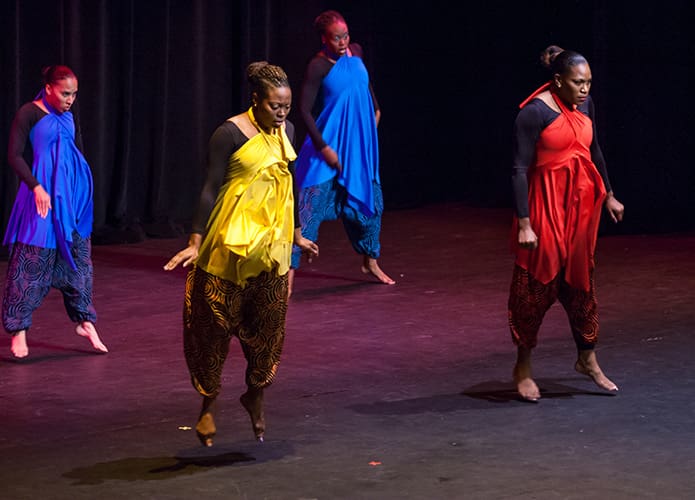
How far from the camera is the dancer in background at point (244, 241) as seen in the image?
481 cm

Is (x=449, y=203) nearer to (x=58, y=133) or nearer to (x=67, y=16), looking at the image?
(x=67, y=16)

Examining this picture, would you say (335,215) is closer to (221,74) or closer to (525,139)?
(525,139)


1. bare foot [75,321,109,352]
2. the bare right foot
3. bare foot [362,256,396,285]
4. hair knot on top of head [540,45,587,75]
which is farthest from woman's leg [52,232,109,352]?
hair knot on top of head [540,45,587,75]

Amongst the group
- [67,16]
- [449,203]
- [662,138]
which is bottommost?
[449,203]

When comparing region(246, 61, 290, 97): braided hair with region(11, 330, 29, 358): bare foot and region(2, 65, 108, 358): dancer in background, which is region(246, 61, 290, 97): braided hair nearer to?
region(2, 65, 108, 358): dancer in background

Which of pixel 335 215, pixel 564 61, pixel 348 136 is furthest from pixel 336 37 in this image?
pixel 564 61

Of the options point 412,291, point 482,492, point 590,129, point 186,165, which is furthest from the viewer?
point 186,165

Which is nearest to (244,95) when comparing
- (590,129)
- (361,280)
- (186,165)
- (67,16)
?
(186,165)

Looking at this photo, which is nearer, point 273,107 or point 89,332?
point 273,107

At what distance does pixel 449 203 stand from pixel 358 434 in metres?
7.92

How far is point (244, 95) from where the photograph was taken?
1167cm

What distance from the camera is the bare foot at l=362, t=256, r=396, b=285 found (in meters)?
8.66

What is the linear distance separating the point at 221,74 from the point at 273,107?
6.99m

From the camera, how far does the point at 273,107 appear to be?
15.8 feet
